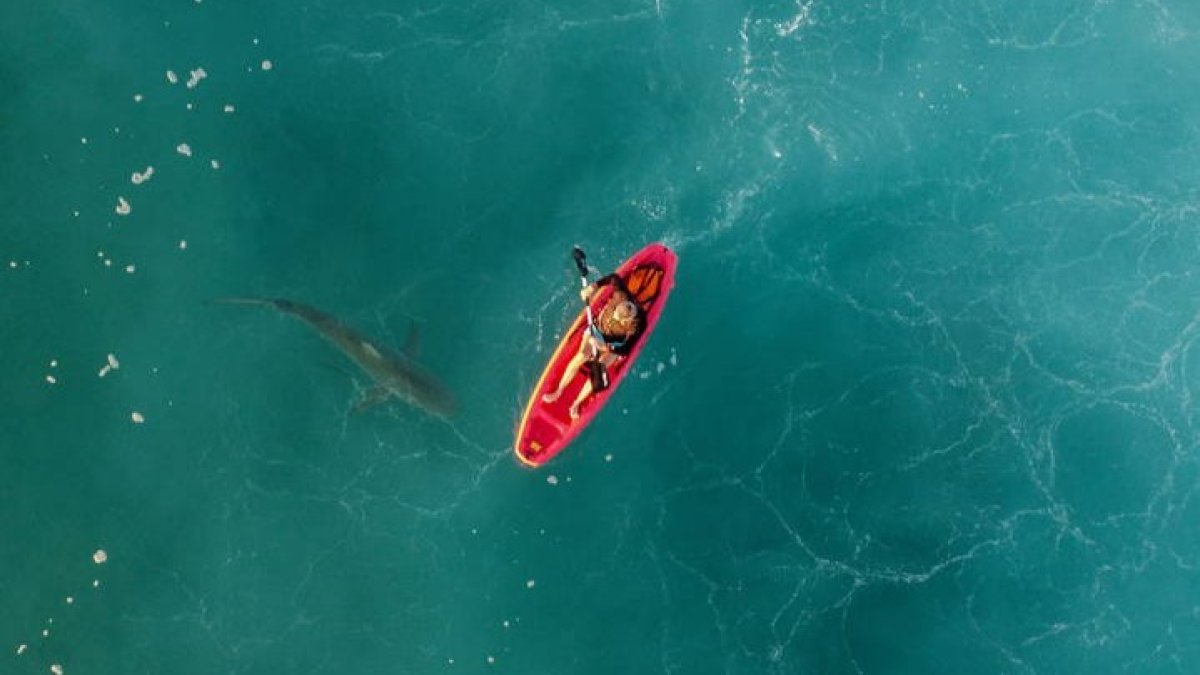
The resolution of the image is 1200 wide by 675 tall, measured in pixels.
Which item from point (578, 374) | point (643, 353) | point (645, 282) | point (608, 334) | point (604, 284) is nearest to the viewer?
point (608, 334)

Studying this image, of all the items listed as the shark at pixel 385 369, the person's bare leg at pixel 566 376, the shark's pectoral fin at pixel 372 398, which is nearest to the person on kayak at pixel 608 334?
the person's bare leg at pixel 566 376

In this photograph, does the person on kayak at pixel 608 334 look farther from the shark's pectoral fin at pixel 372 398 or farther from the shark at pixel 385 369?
the shark's pectoral fin at pixel 372 398

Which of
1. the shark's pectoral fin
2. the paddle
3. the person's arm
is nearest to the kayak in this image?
the paddle

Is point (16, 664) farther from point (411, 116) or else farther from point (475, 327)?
point (411, 116)

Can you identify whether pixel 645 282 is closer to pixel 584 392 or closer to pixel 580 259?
pixel 580 259

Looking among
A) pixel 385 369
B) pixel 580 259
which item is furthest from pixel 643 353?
pixel 385 369
